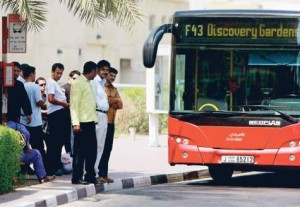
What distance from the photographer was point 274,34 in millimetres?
19391

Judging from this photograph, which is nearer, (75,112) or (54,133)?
(75,112)

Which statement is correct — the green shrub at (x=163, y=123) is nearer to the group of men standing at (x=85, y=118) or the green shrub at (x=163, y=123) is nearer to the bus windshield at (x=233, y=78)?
the bus windshield at (x=233, y=78)

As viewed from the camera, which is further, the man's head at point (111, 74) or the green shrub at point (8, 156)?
the man's head at point (111, 74)

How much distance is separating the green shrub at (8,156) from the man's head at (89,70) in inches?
56.0

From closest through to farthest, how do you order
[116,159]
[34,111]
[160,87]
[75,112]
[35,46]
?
[75,112]
[34,111]
[116,159]
[160,87]
[35,46]

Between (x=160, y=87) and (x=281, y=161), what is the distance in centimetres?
1007

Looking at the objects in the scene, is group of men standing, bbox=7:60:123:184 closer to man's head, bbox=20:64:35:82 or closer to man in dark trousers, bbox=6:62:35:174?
man in dark trousers, bbox=6:62:35:174

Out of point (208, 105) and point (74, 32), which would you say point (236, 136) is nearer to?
point (208, 105)

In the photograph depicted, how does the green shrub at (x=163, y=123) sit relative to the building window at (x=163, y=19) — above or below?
below

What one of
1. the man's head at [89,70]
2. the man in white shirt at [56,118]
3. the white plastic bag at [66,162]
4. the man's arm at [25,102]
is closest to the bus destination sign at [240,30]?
the man in white shirt at [56,118]

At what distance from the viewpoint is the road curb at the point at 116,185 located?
51.8 ft

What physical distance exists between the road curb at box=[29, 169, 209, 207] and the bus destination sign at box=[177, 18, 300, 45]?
238cm

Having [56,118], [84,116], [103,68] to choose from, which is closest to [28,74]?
[56,118]

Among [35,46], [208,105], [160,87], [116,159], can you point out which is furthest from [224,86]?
[35,46]
